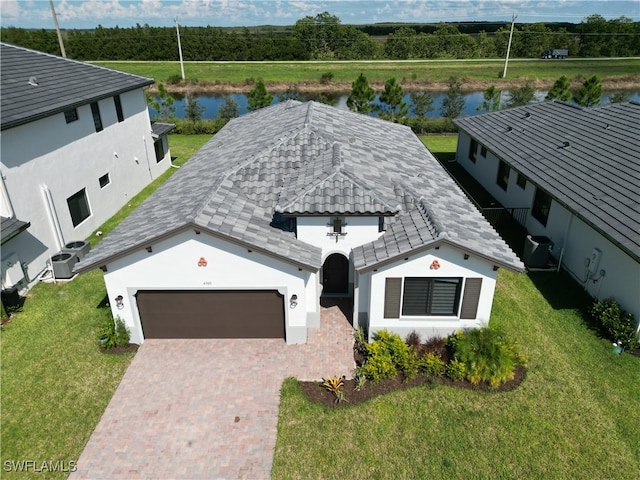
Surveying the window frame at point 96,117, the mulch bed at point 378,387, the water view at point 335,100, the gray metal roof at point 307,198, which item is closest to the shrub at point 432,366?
→ the mulch bed at point 378,387

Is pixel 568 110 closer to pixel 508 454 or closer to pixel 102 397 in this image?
pixel 508 454

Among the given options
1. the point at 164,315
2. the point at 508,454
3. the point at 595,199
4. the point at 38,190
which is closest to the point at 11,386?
the point at 164,315

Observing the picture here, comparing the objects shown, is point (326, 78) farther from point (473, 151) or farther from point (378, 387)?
point (378, 387)

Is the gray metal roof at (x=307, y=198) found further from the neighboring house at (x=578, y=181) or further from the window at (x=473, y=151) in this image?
the window at (x=473, y=151)

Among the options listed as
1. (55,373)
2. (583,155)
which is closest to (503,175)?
(583,155)

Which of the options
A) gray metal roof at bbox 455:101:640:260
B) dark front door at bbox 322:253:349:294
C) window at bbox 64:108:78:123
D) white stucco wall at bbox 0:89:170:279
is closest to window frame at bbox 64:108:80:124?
window at bbox 64:108:78:123

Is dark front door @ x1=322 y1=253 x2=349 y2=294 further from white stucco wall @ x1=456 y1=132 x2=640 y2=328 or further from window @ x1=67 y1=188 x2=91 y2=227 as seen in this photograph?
window @ x1=67 y1=188 x2=91 y2=227
